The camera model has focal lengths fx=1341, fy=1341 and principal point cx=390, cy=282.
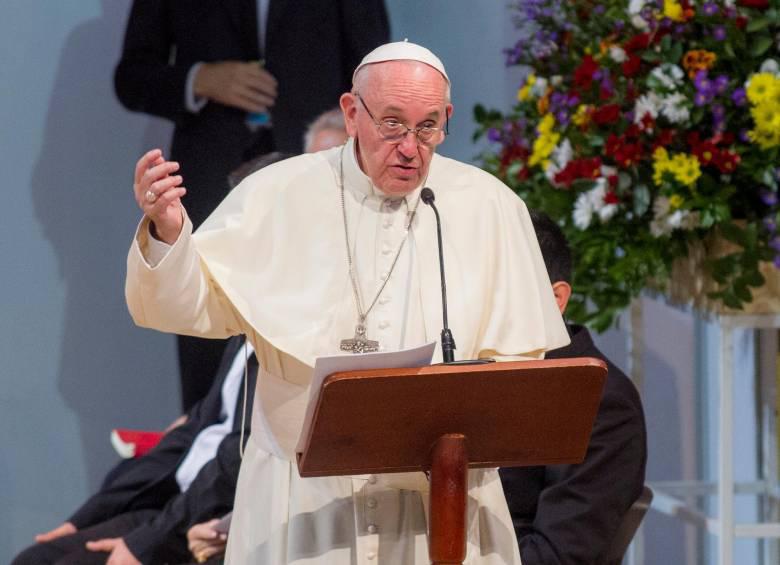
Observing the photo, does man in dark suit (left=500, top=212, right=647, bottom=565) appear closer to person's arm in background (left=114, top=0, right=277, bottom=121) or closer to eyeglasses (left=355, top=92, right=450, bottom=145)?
eyeglasses (left=355, top=92, right=450, bottom=145)

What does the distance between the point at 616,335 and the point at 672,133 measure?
2135mm

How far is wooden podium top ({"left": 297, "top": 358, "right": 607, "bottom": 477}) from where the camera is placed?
212cm

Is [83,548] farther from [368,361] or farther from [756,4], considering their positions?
[756,4]

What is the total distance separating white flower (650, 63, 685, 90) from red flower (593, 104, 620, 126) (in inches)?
5.9

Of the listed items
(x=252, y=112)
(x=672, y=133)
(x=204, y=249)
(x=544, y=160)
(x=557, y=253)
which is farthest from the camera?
(x=252, y=112)

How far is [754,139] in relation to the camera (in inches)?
147

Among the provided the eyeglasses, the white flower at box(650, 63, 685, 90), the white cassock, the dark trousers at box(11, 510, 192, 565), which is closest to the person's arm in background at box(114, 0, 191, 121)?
the dark trousers at box(11, 510, 192, 565)

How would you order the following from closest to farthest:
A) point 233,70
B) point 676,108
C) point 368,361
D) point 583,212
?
→ point 368,361 < point 676,108 < point 583,212 < point 233,70

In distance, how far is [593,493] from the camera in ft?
10.6

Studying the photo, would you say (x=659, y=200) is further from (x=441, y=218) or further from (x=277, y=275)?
(x=277, y=275)

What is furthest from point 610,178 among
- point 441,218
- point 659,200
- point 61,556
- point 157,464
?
point 61,556

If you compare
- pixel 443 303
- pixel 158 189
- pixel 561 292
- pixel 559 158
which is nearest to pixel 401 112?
pixel 443 303

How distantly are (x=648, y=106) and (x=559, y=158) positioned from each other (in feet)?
1.31

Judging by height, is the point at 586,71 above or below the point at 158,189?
above
